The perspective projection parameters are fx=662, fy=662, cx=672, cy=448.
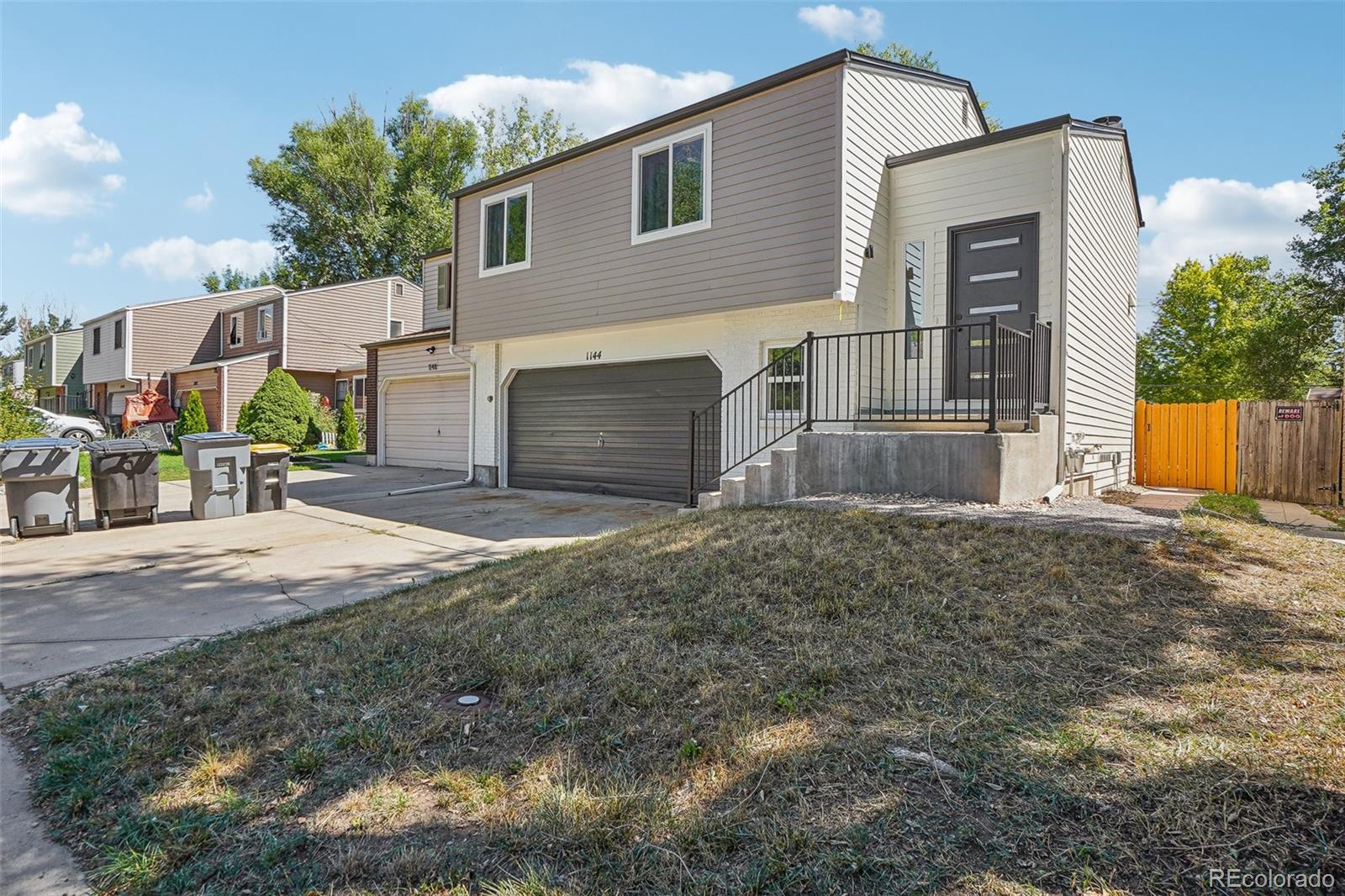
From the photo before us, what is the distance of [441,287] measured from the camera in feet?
55.5

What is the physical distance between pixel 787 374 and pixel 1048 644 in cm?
604

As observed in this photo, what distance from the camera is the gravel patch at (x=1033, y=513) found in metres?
5.09

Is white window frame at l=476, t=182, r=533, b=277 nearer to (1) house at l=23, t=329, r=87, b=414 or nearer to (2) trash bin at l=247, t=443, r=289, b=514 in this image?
(2) trash bin at l=247, t=443, r=289, b=514

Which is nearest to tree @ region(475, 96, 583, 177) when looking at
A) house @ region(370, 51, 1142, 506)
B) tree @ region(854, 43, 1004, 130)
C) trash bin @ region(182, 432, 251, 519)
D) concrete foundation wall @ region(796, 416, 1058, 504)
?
tree @ region(854, 43, 1004, 130)

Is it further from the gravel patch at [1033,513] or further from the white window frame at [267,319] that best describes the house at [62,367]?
the gravel patch at [1033,513]

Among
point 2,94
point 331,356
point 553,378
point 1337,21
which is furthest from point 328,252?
point 1337,21

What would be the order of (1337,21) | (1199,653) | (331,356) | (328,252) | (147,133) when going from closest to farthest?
(1199,653), (1337,21), (147,133), (331,356), (328,252)

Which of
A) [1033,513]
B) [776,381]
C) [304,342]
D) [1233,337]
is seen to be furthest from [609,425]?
[1233,337]

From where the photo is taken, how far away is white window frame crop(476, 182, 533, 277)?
452 inches

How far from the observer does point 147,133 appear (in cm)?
1177

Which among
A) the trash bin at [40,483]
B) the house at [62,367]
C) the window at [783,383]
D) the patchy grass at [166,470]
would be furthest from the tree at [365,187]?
the window at [783,383]

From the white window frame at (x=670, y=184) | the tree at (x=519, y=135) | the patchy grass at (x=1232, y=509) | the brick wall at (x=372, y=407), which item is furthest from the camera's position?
the tree at (x=519, y=135)

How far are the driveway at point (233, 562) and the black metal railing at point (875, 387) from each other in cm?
156

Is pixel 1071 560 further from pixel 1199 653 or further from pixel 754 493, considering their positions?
pixel 754 493
